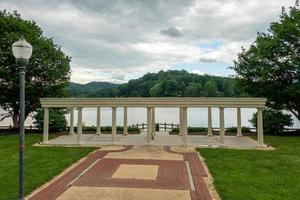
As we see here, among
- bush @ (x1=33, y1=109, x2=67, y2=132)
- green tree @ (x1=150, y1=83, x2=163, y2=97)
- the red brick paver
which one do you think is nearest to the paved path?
the red brick paver

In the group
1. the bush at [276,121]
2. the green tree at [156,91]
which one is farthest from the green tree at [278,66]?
the green tree at [156,91]

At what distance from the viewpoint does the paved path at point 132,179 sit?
31.2ft

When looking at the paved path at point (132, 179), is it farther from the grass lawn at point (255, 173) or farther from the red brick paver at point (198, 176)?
the grass lawn at point (255, 173)

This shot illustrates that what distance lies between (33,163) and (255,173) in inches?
387

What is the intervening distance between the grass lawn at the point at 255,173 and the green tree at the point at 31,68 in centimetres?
1704

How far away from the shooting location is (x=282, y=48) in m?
26.1

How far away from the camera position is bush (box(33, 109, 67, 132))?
28.5m

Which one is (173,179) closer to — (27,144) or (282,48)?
(27,144)

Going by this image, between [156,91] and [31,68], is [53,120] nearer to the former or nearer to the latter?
[31,68]

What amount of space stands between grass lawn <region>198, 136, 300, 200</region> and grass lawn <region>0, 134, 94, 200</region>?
6.46 m

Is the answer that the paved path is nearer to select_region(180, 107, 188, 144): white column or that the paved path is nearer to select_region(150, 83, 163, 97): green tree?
select_region(180, 107, 188, 144): white column

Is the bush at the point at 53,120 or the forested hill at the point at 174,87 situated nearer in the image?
the bush at the point at 53,120

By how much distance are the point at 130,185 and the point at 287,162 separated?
846 cm

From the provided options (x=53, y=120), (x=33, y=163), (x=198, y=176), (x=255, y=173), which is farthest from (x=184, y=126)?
(x=53, y=120)
